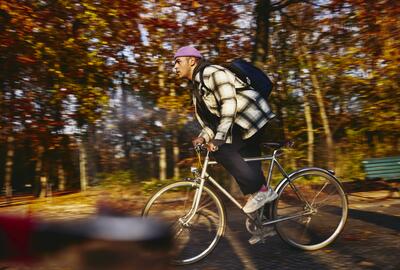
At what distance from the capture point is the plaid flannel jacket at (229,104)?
151 inches

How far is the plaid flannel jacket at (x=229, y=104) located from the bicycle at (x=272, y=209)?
252 mm

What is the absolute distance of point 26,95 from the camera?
32.4 ft

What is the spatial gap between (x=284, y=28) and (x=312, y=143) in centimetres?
331

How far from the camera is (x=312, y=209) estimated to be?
4441 millimetres

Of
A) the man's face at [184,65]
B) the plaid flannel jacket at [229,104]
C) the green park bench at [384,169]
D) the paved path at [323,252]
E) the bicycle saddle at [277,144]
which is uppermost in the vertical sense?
the man's face at [184,65]

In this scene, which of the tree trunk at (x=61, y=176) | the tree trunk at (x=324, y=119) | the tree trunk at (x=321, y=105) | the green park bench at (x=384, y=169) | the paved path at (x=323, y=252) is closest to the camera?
the paved path at (x=323, y=252)

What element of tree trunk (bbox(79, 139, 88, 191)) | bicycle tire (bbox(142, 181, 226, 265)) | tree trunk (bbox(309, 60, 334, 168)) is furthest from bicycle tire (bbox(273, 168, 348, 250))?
tree trunk (bbox(79, 139, 88, 191))

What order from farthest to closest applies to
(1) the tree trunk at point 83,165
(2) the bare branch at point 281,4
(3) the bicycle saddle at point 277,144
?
(1) the tree trunk at point 83,165
(2) the bare branch at point 281,4
(3) the bicycle saddle at point 277,144

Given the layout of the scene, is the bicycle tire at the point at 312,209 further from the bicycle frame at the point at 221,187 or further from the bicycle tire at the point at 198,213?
the bicycle tire at the point at 198,213

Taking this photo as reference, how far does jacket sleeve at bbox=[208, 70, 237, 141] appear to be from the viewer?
151 inches

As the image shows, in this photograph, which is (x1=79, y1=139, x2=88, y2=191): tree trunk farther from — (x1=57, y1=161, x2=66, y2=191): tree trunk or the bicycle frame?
the bicycle frame

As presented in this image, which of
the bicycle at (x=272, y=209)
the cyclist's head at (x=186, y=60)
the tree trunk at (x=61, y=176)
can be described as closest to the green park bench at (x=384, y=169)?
the bicycle at (x=272, y=209)

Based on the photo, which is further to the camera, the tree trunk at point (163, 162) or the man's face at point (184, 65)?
the tree trunk at point (163, 162)

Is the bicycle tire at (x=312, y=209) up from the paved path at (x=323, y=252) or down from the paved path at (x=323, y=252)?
up
